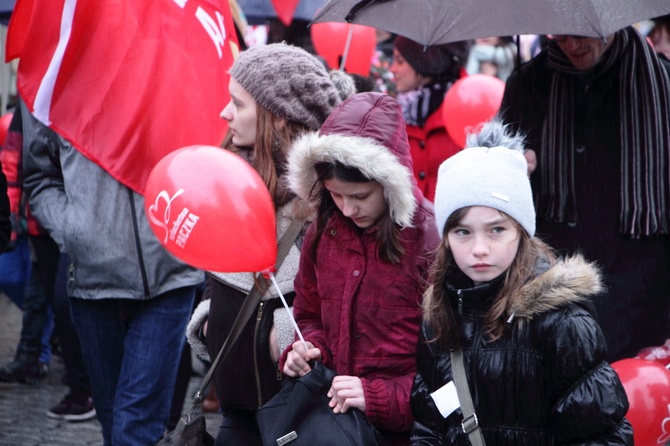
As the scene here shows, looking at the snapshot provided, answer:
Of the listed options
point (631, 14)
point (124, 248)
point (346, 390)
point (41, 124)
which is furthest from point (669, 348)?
point (41, 124)

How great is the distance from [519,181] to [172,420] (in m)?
3.46

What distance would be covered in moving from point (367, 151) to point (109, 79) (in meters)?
1.41

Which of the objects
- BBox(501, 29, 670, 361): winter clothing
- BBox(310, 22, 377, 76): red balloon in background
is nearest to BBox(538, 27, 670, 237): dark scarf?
BBox(501, 29, 670, 361): winter clothing

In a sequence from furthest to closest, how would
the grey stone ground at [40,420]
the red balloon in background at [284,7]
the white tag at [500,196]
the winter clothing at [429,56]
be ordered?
the winter clothing at [429,56], the red balloon in background at [284,7], the grey stone ground at [40,420], the white tag at [500,196]

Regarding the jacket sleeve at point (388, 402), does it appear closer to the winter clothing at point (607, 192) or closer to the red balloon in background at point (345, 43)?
the winter clothing at point (607, 192)

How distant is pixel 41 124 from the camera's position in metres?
4.24

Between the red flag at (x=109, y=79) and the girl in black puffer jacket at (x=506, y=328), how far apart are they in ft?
4.72

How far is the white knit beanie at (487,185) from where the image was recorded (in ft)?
10.00

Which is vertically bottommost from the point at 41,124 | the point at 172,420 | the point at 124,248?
the point at 172,420

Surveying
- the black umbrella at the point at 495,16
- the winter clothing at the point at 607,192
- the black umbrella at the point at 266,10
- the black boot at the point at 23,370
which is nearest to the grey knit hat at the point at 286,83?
the black umbrella at the point at 495,16

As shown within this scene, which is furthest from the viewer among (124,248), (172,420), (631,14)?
(172,420)

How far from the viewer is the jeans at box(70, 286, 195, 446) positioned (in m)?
4.07

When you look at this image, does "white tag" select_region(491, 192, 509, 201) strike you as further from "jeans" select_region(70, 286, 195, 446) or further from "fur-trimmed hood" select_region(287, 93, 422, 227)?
"jeans" select_region(70, 286, 195, 446)

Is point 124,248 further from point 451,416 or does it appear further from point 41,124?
point 451,416
